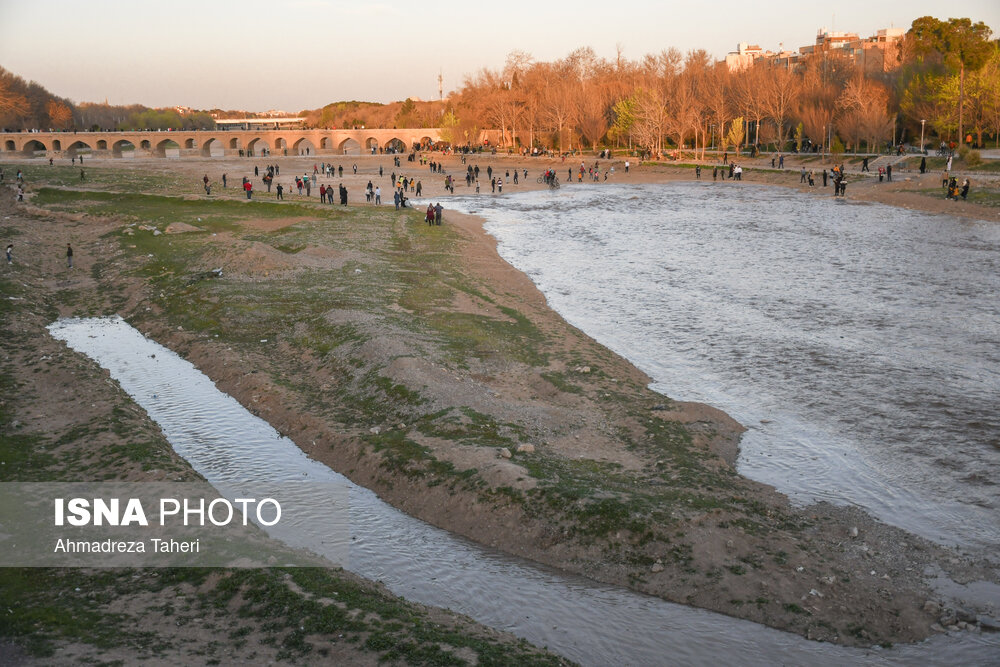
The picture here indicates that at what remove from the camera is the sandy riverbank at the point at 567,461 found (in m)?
13.0

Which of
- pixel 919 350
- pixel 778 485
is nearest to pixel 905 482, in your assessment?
pixel 778 485

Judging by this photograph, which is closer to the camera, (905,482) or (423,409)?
(905,482)

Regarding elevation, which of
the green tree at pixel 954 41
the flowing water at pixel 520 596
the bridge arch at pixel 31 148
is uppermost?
the green tree at pixel 954 41

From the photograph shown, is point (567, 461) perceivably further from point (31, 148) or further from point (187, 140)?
point (187, 140)

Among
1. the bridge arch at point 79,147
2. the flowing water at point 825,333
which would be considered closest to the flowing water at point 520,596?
the flowing water at point 825,333

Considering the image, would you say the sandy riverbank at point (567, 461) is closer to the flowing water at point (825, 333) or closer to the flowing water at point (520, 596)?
the flowing water at point (520, 596)

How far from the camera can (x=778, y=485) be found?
16516 mm

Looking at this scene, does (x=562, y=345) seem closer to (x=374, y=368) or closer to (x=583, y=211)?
(x=374, y=368)

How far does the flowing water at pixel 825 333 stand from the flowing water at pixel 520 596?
441cm

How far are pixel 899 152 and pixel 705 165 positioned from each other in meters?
22.4

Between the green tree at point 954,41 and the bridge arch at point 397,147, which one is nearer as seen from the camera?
the green tree at point 954,41

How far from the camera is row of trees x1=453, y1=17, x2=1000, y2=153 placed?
80.4 meters

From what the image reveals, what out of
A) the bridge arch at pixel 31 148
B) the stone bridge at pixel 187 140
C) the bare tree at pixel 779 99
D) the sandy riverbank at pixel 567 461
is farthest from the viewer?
the bridge arch at pixel 31 148

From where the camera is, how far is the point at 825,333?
27.3 metres
